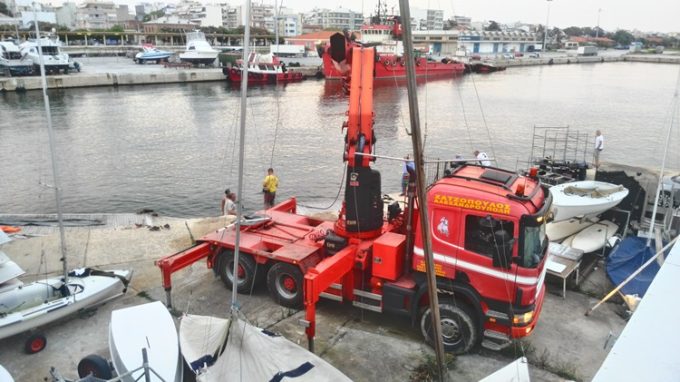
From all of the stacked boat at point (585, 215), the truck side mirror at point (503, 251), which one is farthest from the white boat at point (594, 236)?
the truck side mirror at point (503, 251)

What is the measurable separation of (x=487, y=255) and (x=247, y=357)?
393 centimetres

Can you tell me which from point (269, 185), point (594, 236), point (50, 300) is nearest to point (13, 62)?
point (269, 185)

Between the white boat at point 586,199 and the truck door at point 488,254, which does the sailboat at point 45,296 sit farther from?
the white boat at point 586,199

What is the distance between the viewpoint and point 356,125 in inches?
369

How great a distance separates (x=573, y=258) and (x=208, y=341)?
8282 mm

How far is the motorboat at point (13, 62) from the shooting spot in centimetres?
5703

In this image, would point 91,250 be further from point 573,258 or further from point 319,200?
point 573,258

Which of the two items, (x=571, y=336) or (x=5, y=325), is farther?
(x=571, y=336)

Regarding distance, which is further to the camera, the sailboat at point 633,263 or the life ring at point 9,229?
the life ring at point 9,229

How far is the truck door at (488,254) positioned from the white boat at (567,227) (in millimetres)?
5937

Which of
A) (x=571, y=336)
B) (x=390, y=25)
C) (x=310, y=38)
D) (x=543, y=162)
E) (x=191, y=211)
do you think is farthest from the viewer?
(x=310, y=38)

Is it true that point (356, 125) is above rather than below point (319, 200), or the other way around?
above

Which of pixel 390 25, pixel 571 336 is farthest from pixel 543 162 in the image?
pixel 390 25

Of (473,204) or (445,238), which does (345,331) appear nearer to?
(445,238)
